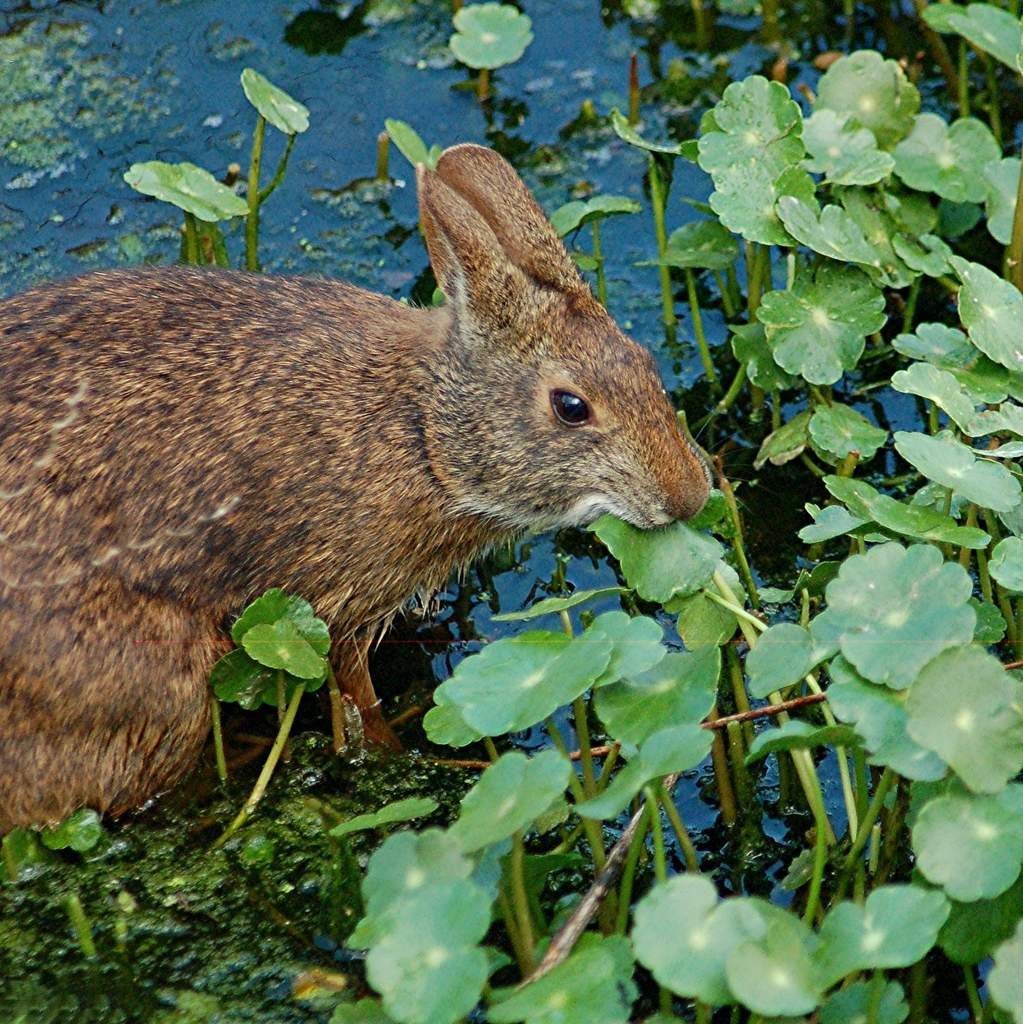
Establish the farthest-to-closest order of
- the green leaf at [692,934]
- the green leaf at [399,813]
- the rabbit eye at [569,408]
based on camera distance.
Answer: the rabbit eye at [569,408] → the green leaf at [399,813] → the green leaf at [692,934]

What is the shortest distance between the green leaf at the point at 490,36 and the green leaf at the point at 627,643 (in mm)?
3464

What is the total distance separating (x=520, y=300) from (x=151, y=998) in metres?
2.10

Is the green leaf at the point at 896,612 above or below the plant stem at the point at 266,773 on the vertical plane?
above

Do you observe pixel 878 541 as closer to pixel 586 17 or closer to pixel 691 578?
pixel 691 578

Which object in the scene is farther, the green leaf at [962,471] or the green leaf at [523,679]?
the green leaf at [962,471]

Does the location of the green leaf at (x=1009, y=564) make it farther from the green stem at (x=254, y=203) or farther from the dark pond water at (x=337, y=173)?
the green stem at (x=254, y=203)

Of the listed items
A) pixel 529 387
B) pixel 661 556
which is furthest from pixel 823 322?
pixel 661 556

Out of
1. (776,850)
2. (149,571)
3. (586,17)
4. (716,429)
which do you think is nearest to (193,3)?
(586,17)

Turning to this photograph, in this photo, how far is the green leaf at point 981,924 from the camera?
3643 mm

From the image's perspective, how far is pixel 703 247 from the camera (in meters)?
5.97

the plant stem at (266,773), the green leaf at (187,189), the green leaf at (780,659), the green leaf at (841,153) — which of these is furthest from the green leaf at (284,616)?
the green leaf at (841,153)

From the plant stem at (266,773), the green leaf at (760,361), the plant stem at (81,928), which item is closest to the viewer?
the plant stem at (81,928)

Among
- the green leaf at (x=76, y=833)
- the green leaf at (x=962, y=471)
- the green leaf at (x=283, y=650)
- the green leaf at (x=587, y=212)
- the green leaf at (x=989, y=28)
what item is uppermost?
the green leaf at (x=989, y=28)

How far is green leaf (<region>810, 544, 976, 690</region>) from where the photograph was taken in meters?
3.67
